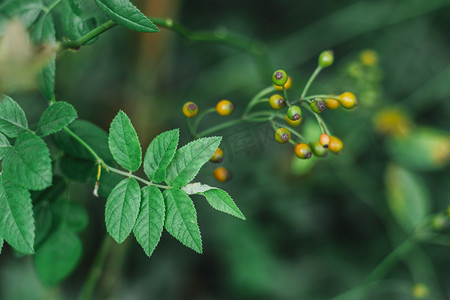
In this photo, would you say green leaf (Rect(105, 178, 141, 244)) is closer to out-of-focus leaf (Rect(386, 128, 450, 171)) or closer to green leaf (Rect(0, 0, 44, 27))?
green leaf (Rect(0, 0, 44, 27))

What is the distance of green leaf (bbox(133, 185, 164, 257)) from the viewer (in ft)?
2.88

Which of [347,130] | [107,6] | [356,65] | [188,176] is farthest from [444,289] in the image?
[107,6]

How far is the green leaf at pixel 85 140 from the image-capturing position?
105 cm

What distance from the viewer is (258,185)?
212cm

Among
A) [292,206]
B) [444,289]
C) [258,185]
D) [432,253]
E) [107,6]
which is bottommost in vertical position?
[444,289]

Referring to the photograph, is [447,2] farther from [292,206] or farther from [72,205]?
[72,205]

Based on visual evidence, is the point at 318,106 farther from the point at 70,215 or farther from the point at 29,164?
the point at 70,215

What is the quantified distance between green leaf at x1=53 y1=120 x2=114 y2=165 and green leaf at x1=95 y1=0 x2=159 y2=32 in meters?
0.29

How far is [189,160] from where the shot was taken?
93cm

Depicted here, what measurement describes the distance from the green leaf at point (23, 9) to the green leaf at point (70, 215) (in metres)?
0.48

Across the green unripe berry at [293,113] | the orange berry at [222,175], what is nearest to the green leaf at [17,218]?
the orange berry at [222,175]

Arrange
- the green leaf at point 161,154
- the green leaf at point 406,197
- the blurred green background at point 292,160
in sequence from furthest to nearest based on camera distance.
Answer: the blurred green background at point 292,160 → the green leaf at point 406,197 → the green leaf at point 161,154

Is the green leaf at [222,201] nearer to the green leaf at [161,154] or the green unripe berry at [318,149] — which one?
the green leaf at [161,154]

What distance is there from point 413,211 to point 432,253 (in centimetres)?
42
